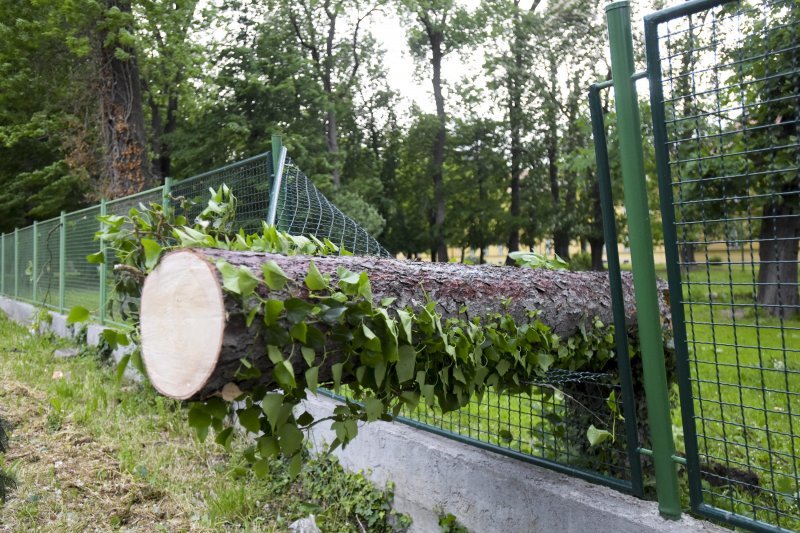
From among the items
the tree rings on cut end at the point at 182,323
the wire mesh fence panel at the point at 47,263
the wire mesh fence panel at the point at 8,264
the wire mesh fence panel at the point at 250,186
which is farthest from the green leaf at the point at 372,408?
the wire mesh fence panel at the point at 8,264

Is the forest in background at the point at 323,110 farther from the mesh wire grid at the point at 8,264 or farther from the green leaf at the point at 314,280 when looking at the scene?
the green leaf at the point at 314,280

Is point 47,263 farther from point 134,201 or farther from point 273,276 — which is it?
point 273,276

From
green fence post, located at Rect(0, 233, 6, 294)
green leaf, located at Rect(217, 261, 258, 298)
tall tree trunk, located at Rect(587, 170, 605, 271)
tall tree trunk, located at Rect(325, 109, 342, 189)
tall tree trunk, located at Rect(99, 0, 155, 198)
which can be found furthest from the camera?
tall tree trunk, located at Rect(587, 170, 605, 271)

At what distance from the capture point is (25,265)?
12617 millimetres

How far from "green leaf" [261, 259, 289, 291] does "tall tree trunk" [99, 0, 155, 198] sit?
1078cm

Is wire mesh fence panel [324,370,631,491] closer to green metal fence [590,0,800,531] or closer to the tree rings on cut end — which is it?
green metal fence [590,0,800,531]

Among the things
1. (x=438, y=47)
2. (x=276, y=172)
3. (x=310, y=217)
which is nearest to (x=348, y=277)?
(x=310, y=217)

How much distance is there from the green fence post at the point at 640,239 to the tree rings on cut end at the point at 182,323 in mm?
1417

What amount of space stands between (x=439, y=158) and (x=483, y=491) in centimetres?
2726

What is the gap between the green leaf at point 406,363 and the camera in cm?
195

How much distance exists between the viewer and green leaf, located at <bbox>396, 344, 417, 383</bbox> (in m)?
1.95

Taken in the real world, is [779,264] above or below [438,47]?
below

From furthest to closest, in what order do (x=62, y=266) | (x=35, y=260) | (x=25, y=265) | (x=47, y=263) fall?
(x=25, y=265) → (x=35, y=260) → (x=47, y=263) → (x=62, y=266)

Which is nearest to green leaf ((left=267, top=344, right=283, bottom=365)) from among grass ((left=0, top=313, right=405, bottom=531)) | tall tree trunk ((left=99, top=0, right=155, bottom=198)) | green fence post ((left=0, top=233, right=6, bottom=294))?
grass ((left=0, top=313, right=405, bottom=531))
